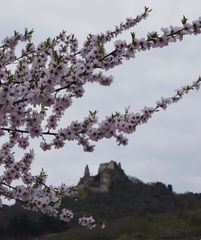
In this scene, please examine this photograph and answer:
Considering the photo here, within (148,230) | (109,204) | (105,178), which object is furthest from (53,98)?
(105,178)

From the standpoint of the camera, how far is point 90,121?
6523 mm

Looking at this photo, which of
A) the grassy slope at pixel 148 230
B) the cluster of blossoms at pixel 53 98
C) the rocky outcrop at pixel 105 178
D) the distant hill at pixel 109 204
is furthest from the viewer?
the rocky outcrop at pixel 105 178

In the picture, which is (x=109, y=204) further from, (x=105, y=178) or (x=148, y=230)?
(x=148, y=230)

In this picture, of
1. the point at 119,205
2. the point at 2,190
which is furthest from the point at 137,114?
the point at 119,205

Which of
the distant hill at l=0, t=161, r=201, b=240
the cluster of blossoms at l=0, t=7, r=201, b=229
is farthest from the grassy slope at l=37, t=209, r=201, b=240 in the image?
the cluster of blossoms at l=0, t=7, r=201, b=229

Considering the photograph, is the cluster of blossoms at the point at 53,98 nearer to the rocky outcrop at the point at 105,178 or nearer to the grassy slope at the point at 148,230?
the grassy slope at the point at 148,230

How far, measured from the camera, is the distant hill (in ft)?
228

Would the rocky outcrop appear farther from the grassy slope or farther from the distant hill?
the grassy slope

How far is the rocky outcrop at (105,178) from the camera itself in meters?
119

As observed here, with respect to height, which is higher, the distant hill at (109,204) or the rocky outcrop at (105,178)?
the rocky outcrop at (105,178)

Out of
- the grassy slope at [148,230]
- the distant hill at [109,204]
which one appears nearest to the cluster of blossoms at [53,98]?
the grassy slope at [148,230]

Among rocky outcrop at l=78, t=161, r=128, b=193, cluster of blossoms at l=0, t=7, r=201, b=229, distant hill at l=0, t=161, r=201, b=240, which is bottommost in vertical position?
cluster of blossoms at l=0, t=7, r=201, b=229

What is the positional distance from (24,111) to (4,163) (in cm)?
287

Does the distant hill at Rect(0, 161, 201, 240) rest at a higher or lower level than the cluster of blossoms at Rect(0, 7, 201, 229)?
higher
